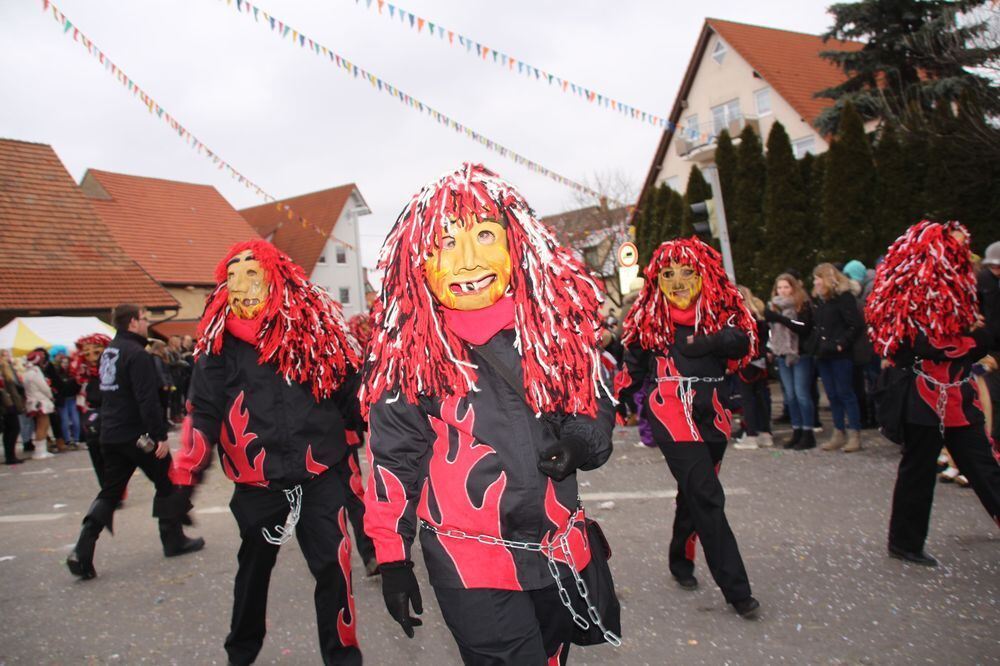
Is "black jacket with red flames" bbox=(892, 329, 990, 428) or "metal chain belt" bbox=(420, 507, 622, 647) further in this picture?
"black jacket with red flames" bbox=(892, 329, 990, 428)

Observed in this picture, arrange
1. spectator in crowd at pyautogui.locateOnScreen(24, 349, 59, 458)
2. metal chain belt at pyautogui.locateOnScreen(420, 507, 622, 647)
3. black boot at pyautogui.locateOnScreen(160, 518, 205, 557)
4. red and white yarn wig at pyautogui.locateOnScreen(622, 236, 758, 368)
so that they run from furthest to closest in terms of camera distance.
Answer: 1. spectator in crowd at pyautogui.locateOnScreen(24, 349, 59, 458)
2. black boot at pyautogui.locateOnScreen(160, 518, 205, 557)
3. red and white yarn wig at pyautogui.locateOnScreen(622, 236, 758, 368)
4. metal chain belt at pyautogui.locateOnScreen(420, 507, 622, 647)

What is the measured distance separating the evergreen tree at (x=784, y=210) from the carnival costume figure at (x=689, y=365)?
33.7 ft

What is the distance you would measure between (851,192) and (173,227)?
2554cm

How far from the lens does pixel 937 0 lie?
17.0 m

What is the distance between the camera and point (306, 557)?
3406mm

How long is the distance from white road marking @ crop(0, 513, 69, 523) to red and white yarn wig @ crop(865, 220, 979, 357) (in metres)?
7.66

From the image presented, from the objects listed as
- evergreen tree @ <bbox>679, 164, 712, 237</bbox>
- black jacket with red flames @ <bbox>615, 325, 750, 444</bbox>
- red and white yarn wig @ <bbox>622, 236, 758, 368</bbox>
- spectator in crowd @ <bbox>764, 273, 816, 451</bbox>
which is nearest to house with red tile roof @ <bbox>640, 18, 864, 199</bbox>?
evergreen tree @ <bbox>679, 164, 712, 237</bbox>

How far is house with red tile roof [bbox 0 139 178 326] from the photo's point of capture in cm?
2017

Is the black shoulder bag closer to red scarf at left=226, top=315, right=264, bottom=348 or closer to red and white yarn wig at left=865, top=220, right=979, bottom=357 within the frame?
red scarf at left=226, top=315, right=264, bottom=348

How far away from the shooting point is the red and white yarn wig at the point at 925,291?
4160 mm

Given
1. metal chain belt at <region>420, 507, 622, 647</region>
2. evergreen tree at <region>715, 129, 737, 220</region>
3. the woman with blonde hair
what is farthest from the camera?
evergreen tree at <region>715, 129, 737, 220</region>

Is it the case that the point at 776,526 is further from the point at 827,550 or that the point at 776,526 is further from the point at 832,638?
the point at 832,638

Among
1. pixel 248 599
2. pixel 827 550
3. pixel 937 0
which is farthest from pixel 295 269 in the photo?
pixel 937 0

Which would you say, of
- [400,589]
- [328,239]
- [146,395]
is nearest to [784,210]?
[146,395]
